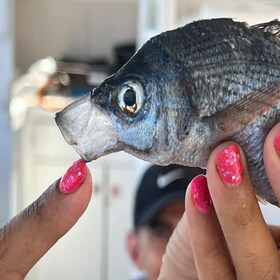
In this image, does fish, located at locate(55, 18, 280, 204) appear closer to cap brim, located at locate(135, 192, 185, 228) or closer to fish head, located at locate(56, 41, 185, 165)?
fish head, located at locate(56, 41, 185, 165)

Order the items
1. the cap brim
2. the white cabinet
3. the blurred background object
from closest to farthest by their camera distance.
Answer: the cap brim, the blurred background object, the white cabinet

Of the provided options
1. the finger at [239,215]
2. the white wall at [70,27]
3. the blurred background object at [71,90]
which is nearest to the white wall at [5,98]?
the blurred background object at [71,90]

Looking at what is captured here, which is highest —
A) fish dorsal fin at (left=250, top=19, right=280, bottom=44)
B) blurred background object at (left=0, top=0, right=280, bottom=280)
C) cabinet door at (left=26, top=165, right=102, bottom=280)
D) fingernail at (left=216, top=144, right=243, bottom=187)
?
fish dorsal fin at (left=250, top=19, right=280, bottom=44)

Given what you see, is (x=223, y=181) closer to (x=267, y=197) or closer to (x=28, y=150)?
(x=267, y=197)

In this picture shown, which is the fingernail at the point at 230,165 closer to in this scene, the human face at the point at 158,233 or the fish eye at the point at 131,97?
the fish eye at the point at 131,97

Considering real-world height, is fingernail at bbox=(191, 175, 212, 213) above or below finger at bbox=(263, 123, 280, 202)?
below

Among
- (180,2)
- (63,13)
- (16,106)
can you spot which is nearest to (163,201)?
(180,2)

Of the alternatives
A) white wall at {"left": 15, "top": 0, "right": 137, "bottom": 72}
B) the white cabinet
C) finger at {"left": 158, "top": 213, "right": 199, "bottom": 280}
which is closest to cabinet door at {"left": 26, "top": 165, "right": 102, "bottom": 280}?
the white cabinet
